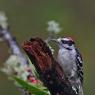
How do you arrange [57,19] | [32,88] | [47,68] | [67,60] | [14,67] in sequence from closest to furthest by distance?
[47,68]
[32,88]
[67,60]
[14,67]
[57,19]

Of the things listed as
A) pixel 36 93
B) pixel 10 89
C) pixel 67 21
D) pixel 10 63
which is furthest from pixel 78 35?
pixel 36 93

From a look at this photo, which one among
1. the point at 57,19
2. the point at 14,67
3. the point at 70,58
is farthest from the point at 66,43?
the point at 57,19

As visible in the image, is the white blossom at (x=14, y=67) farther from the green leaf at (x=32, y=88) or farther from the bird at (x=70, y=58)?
the green leaf at (x=32, y=88)

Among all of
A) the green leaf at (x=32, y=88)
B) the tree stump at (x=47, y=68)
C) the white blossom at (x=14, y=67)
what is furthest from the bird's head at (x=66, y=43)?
the tree stump at (x=47, y=68)

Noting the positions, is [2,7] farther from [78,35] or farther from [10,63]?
[10,63]

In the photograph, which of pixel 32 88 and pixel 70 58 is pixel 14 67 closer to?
pixel 70 58

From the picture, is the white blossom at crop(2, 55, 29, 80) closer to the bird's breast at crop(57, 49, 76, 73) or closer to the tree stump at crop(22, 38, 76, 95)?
the bird's breast at crop(57, 49, 76, 73)

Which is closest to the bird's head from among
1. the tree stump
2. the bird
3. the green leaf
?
the bird

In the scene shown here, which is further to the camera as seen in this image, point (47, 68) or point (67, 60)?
point (67, 60)
